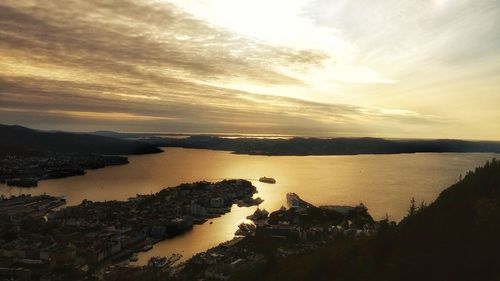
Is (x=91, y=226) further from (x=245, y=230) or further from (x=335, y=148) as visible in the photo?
(x=335, y=148)

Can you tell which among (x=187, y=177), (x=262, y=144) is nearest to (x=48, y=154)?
(x=187, y=177)

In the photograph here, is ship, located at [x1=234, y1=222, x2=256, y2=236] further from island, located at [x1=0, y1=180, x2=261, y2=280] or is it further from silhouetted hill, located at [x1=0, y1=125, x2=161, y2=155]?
silhouetted hill, located at [x1=0, y1=125, x2=161, y2=155]

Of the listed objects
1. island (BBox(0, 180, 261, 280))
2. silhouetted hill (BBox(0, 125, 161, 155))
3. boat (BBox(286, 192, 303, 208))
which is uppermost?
silhouetted hill (BBox(0, 125, 161, 155))

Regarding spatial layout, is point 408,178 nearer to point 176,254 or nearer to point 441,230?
point 176,254

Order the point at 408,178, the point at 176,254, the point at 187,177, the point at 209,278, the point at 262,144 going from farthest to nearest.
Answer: the point at 262,144, the point at 187,177, the point at 408,178, the point at 176,254, the point at 209,278

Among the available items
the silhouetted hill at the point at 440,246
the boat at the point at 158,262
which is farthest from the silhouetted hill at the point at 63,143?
the silhouetted hill at the point at 440,246

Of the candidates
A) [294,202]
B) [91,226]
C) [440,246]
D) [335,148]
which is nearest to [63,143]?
[335,148]

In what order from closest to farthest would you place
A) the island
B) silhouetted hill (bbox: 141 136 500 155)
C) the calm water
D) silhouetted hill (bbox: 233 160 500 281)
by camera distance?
1. silhouetted hill (bbox: 233 160 500 281)
2. the island
3. the calm water
4. silhouetted hill (bbox: 141 136 500 155)

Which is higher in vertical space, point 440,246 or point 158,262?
point 440,246

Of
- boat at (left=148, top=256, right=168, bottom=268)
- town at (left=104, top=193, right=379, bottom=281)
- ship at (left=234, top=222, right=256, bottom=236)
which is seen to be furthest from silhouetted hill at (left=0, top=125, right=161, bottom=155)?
boat at (left=148, top=256, right=168, bottom=268)
